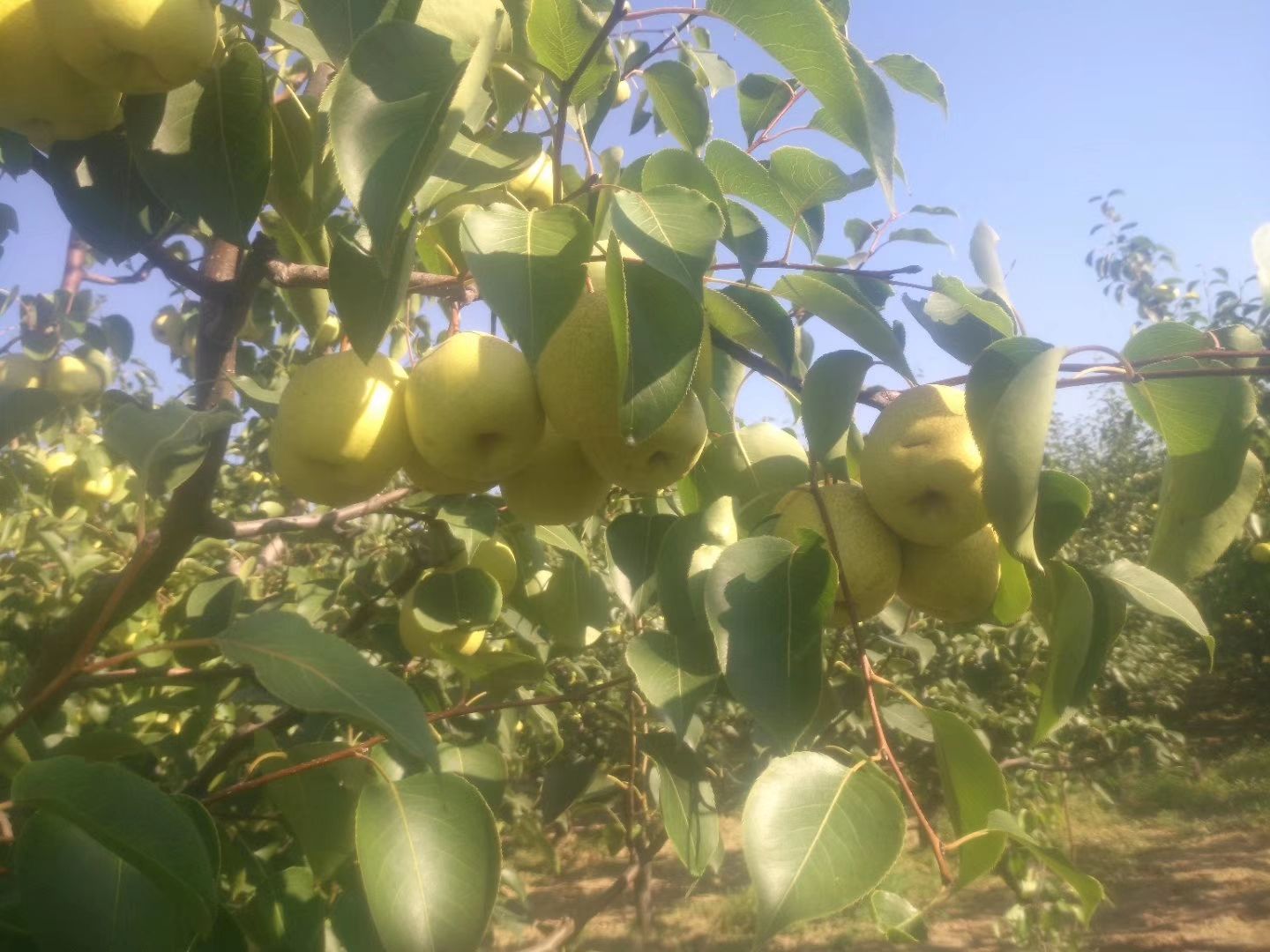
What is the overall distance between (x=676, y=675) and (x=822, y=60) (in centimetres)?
81

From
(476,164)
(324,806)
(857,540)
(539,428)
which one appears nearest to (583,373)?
(539,428)

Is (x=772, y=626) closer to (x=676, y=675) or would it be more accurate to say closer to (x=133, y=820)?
(x=676, y=675)

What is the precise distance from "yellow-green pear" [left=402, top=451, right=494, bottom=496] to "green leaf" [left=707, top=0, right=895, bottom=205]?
67 centimetres

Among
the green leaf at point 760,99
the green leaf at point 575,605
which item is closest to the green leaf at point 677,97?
the green leaf at point 760,99

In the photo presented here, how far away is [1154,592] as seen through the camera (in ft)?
3.66

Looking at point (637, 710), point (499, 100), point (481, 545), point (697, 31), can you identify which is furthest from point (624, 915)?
point (499, 100)

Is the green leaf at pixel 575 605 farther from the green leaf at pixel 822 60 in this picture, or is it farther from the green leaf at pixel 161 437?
the green leaf at pixel 822 60

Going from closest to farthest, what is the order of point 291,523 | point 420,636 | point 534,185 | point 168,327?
point 291,523 → point 534,185 → point 420,636 → point 168,327

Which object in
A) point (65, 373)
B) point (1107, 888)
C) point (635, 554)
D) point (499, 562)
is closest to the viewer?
point (635, 554)

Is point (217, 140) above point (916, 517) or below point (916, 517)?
above

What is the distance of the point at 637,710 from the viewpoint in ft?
9.86

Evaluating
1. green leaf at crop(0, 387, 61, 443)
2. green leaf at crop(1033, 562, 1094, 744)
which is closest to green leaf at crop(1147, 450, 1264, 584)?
green leaf at crop(1033, 562, 1094, 744)

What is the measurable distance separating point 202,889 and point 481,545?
1281 mm

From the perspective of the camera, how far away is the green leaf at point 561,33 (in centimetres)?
93
